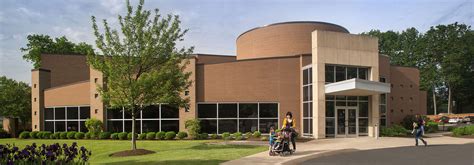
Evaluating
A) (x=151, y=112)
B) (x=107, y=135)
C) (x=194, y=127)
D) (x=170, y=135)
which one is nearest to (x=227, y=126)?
(x=194, y=127)

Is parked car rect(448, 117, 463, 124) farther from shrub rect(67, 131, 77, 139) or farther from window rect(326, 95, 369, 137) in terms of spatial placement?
shrub rect(67, 131, 77, 139)

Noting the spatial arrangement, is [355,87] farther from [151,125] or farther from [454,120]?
[454,120]

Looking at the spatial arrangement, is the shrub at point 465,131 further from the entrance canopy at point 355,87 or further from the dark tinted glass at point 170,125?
Result: the dark tinted glass at point 170,125

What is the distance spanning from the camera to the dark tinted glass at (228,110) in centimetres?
2770

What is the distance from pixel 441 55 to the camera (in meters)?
77.8

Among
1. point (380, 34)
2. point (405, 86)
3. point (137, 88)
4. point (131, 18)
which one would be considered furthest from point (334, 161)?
point (380, 34)

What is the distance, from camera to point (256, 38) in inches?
1353

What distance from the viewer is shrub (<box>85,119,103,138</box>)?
29.2m

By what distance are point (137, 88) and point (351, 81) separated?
1261 centimetres

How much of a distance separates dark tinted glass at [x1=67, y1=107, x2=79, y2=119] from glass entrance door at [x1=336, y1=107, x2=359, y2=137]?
2012 cm

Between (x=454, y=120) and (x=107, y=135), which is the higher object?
(x=107, y=135)

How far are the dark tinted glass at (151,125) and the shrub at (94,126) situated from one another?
3549mm

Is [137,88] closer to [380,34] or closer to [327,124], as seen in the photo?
[327,124]

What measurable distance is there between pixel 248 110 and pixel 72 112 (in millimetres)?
14785
